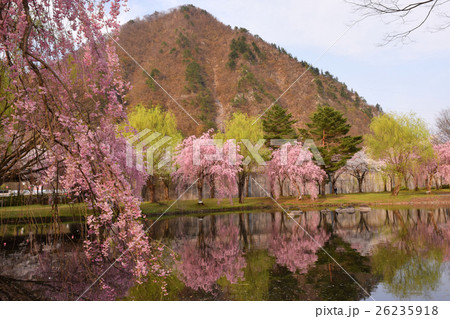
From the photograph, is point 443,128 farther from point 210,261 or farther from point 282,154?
point 210,261

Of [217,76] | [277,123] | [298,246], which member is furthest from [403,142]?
[217,76]

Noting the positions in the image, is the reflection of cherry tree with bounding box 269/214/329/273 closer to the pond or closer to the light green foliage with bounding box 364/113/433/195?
the pond

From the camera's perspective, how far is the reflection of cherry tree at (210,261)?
22.9 feet

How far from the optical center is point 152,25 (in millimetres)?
111438

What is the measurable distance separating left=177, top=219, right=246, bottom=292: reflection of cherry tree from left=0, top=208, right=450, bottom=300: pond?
21 millimetres

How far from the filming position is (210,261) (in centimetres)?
867

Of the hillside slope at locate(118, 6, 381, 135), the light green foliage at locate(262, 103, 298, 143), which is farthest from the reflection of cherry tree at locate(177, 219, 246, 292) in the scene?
the hillside slope at locate(118, 6, 381, 135)

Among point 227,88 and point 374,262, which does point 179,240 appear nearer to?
point 374,262

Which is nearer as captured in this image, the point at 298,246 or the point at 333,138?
the point at 298,246

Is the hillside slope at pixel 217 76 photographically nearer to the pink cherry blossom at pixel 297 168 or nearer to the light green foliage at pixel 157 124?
the light green foliage at pixel 157 124

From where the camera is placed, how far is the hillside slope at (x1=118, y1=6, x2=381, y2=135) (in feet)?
247

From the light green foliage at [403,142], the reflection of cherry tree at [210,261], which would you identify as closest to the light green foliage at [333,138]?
the light green foliage at [403,142]

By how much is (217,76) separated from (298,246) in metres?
84.7

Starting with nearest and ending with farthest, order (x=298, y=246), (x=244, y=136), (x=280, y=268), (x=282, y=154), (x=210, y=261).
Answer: (x=280, y=268) < (x=210, y=261) < (x=298, y=246) < (x=244, y=136) < (x=282, y=154)
